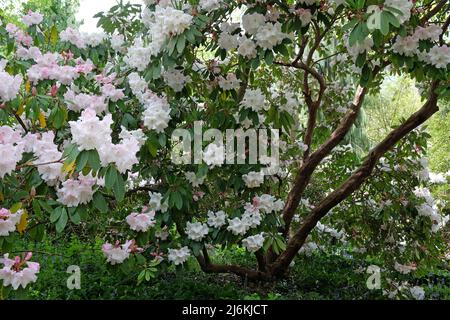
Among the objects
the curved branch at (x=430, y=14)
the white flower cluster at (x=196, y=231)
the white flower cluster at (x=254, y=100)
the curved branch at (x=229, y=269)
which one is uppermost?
the curved branch at (x=430, y=14)

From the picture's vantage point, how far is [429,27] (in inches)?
92.0

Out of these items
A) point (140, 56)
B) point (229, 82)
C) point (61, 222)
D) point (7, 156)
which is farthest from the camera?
point (229, 82)

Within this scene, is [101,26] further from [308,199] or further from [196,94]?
[308,199]

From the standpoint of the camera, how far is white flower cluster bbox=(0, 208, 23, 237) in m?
1.60

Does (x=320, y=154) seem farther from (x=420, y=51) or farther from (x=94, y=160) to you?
(x=94, y=160)

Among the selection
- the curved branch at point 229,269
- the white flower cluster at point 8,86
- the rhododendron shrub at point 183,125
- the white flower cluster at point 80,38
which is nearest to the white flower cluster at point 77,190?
the rhododendron shrub at point 183,125

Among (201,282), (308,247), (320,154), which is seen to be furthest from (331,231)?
(201,282)

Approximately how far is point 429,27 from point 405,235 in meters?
1.76

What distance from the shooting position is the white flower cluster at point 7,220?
160 centimetres

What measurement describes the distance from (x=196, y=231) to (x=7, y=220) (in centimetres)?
129

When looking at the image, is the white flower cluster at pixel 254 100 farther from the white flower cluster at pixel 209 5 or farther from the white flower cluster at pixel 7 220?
the white flower cluster at pixel 7 220

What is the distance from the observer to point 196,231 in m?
2.76

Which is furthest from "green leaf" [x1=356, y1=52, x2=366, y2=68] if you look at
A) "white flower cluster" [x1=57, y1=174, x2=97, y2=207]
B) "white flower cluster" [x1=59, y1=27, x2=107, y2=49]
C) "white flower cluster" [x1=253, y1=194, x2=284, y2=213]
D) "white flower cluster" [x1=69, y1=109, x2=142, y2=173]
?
"white flower cluster" [x1=59, y1=27, x2=107, y2=49]

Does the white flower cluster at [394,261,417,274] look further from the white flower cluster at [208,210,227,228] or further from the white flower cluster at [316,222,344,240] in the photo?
the white flower cluster at [208,210,227,228]
